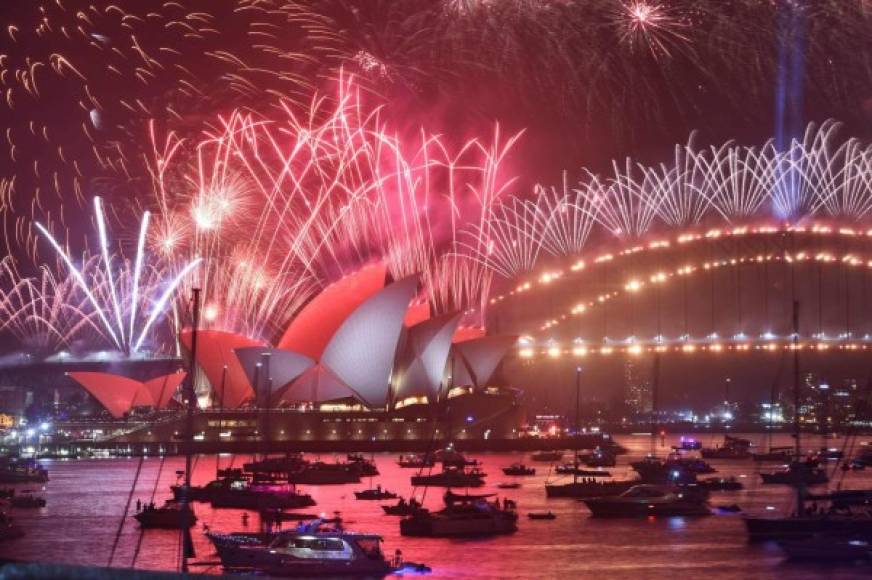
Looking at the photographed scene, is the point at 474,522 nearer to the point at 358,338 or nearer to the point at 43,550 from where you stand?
the point at 43,550

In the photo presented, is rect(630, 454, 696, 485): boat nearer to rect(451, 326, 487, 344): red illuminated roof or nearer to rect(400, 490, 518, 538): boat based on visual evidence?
rect(400, 490, 518, 538): boat

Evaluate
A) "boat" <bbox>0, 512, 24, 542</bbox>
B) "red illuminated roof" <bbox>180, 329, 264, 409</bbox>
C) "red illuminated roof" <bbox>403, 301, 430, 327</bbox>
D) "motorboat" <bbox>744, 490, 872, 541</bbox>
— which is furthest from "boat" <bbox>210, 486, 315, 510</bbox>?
"red illuminated roof" <bbox>180, 329, 264, 409</bbox>

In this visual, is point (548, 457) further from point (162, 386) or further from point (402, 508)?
point (402, 508)

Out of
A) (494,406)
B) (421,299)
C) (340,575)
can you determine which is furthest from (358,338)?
(340,575)

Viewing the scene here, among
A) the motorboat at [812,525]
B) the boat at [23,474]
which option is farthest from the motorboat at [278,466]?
the motorboat at [812,525]

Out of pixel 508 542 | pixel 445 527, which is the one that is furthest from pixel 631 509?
pixel 445 527

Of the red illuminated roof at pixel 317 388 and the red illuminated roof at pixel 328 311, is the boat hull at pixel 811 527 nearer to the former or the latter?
the red illuminated roof at pixel 328 311
